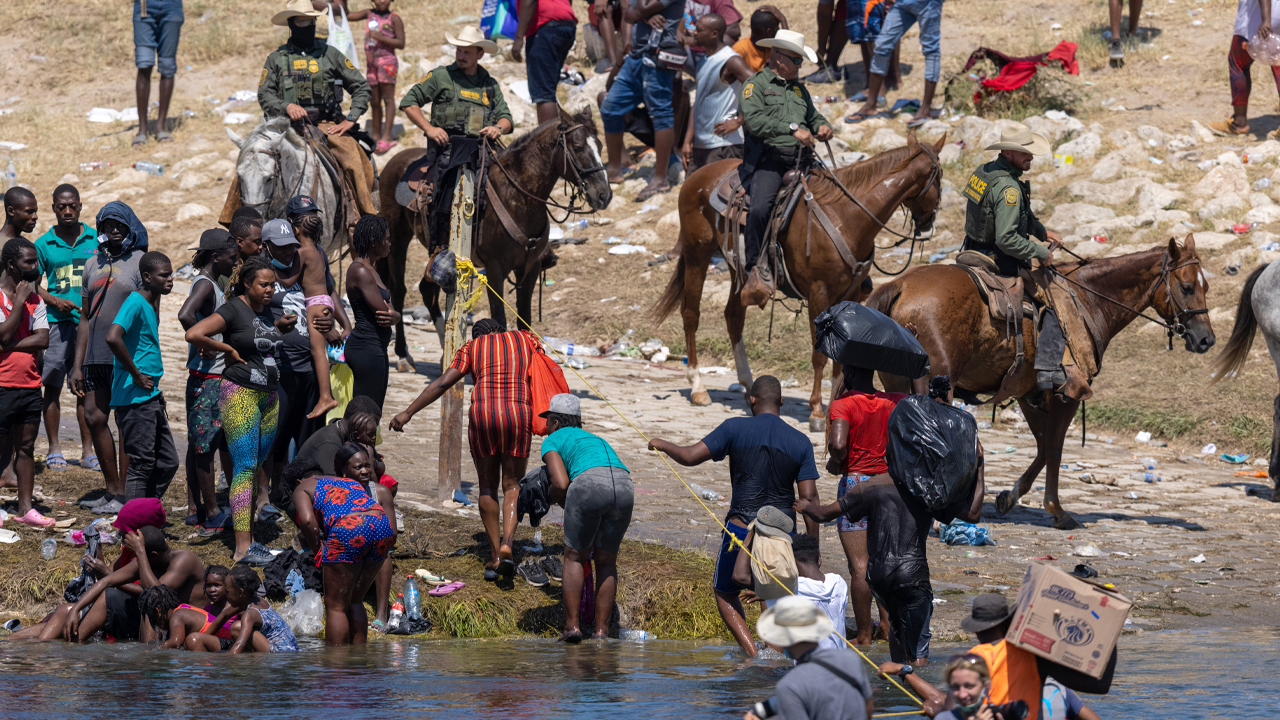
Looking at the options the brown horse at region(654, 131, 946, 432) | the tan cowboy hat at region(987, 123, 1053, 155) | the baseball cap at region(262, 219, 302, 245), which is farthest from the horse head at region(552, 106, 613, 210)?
the baseball cap at region(262, 219, 302, 245)

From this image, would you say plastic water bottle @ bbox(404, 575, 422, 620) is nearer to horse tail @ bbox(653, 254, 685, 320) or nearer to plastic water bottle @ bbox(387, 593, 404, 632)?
plastic water bottle @ bbox(387, 593, 404, 632)

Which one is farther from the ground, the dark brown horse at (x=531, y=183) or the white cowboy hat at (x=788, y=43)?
the white cowboy hat at (x=788, y=43)

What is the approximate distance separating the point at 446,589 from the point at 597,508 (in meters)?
1.37

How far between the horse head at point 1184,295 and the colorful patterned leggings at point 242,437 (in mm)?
6998

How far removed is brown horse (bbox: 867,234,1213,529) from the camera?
10.3 metres

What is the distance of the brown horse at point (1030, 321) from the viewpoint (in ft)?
33.7

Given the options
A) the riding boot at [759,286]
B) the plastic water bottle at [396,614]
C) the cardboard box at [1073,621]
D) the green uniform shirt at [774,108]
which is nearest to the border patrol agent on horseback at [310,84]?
the green uniform shirt at [774,108]

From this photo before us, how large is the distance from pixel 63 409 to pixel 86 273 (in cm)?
346

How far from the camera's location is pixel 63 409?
1283 cm

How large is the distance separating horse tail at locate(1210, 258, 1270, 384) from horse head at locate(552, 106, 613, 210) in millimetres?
5687

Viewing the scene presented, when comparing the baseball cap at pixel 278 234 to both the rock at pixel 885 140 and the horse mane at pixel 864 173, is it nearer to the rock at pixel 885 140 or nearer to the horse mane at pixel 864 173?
the horse mane at pixel 864 173

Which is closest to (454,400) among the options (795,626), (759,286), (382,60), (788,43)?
(759,286)

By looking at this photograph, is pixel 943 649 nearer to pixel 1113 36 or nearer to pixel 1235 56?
pixel 1235 56

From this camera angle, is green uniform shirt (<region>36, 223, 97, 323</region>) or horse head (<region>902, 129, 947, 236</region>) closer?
green uniform shirt (<region>36, 223, 97, 323</region>)
